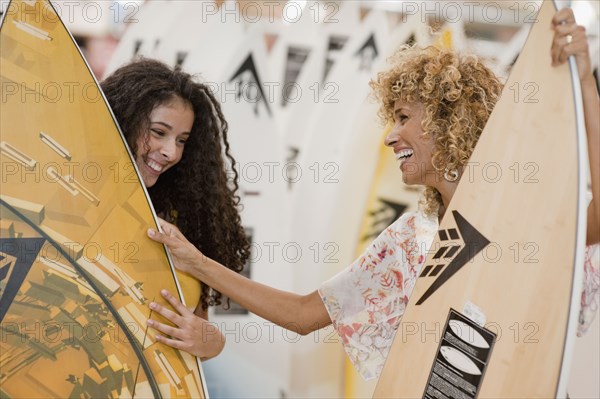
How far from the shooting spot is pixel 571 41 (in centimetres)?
131

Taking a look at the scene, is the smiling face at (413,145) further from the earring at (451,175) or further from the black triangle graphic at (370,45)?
the black triangle graphic at (370,45)

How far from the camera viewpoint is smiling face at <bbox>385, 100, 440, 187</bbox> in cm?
170

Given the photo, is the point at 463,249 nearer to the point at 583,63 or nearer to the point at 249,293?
the point at 583,63

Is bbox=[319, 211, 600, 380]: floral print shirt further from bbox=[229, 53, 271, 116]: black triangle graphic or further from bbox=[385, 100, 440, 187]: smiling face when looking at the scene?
bbox=[229, 53, 271, 116]: black triangle graphic

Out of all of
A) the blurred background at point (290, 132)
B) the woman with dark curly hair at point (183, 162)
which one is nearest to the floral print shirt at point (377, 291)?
the woman with dark curly hair at point (183, 162)

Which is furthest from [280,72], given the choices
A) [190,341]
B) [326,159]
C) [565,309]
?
[565,309]

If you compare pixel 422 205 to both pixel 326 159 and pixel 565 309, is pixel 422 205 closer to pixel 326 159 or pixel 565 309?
pixel 565 309

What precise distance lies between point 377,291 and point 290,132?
1910 millimetres

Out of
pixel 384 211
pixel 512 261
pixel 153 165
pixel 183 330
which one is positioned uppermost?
pixel 384 211

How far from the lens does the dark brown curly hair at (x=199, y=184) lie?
184 cm

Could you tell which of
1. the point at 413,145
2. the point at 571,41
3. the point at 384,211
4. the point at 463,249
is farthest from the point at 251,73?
the point at 571,41

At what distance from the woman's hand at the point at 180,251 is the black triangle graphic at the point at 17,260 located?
0.30 meters

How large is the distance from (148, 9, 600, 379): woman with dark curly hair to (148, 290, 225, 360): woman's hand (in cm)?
12

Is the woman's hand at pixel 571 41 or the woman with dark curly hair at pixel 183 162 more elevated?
the woman's hand at pixel 571 41
